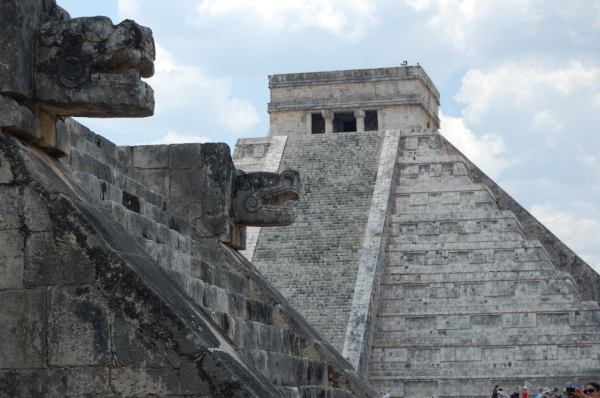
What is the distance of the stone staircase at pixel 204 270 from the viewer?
8695 millimetres

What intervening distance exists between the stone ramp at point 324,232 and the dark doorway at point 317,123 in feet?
8.60

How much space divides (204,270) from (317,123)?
94.0ft

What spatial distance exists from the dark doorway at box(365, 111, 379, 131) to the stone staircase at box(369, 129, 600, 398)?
584cm

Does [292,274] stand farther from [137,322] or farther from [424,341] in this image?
[137,322]

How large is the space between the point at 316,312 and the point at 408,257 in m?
3.59

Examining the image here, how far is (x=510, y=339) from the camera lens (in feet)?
92.4

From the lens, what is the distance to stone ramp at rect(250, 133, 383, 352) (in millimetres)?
27783

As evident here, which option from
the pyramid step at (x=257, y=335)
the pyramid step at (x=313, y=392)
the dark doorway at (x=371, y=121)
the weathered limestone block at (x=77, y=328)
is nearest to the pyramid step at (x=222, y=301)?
the pyramid step at (x=257, y=335)

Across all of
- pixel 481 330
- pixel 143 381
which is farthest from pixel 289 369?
pixel 481 330

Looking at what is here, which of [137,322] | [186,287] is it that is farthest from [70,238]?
[186,287]

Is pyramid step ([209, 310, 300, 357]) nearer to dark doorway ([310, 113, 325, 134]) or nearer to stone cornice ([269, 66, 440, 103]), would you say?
stone cornice ([269, 66, 440, 103])

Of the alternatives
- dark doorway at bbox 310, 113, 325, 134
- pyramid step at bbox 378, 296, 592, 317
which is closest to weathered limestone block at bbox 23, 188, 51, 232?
pyramid step at bbox 378, 296, 592, 317

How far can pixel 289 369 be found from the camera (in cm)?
945

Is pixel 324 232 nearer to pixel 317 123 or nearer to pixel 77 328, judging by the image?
pixel 317 123
